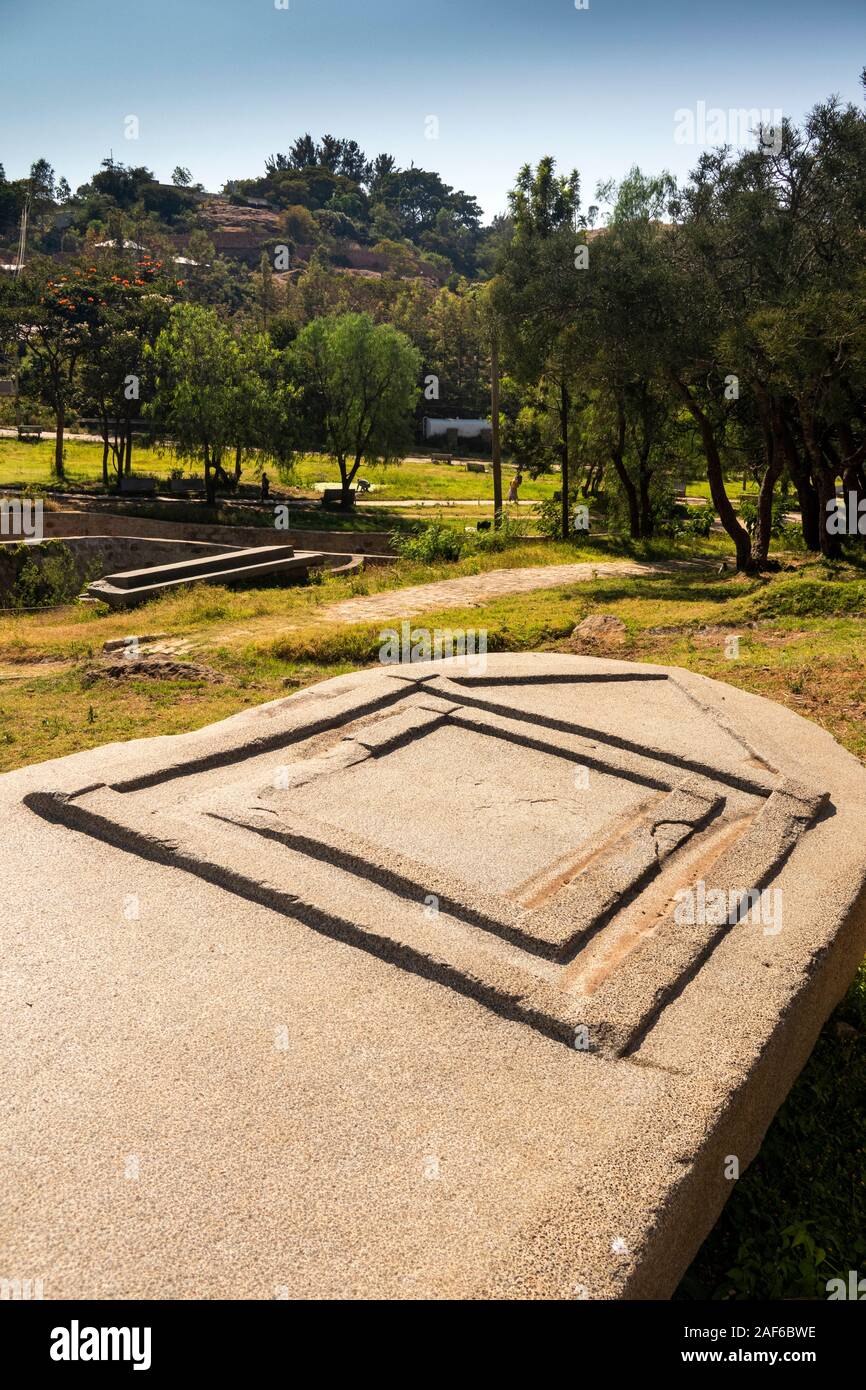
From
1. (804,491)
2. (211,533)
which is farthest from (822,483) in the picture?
(211,533)

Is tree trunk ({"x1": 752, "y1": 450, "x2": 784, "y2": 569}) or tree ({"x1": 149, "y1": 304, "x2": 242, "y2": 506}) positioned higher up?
tree ({"x1": 149, "y1": 304, "x2": 242, "y2": 506})

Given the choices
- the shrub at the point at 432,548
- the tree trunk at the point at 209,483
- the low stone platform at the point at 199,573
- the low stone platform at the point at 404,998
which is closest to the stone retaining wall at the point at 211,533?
the shrub at the point at 432,548

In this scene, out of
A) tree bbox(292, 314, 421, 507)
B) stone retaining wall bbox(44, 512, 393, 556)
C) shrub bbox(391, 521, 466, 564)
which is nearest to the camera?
shrub bbox(391, 521, 466, 564)

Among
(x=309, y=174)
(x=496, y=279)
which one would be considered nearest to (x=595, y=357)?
(x=496, y=279)

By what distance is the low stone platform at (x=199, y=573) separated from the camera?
16.0m

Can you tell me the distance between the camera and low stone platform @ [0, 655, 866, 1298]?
3.25m

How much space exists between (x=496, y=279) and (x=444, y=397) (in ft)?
144

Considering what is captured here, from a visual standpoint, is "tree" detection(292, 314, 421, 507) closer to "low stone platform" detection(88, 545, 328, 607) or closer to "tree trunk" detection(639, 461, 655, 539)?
"tree trunk" detection(639, 461, 655, 539)

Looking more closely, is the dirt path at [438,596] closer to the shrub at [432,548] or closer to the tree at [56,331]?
the shrub at [432,548]

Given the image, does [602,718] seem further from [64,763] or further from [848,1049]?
[64,763]

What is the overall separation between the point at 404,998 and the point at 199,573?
46.8 ft

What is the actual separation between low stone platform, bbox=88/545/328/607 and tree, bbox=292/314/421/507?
17.0 meters

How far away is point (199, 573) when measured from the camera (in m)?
17.6

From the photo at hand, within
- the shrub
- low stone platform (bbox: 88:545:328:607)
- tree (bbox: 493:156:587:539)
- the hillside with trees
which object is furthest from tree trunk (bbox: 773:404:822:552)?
low stone platform (bbox: 88:545:328:607)
